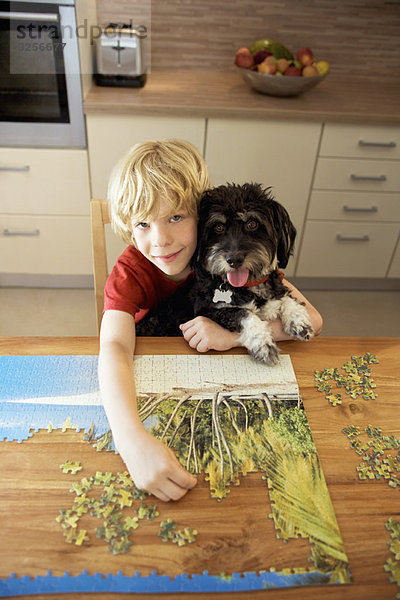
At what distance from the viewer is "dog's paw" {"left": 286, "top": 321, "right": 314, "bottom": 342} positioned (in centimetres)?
125

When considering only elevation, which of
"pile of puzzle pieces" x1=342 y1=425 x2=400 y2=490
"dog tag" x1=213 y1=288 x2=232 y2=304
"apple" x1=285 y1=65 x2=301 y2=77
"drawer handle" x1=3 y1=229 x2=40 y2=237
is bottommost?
"drawer handle" x1=3 y1=229 x2=40 y2=237

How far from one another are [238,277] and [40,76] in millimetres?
1824

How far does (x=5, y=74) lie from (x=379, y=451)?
2.44 meters

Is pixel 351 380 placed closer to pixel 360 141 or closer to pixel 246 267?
pixel 246 267

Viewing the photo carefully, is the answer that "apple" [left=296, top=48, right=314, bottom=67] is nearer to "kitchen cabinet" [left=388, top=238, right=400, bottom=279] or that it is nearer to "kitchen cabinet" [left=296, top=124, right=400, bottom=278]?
"kitchen cabinet" [left=296, top=124, right=400, bottom=278]

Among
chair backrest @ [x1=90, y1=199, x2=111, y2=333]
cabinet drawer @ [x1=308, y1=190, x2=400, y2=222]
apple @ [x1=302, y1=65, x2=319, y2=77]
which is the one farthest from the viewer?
cabinet drawer @ [x1=308, y1=190, x2=400, y2=222]

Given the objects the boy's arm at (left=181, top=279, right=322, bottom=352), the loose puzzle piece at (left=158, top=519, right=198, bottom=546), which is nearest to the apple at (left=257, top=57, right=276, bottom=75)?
the boy's arm at (left=181, top=279, right=322, bottom=352)

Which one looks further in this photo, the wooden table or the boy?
the boy

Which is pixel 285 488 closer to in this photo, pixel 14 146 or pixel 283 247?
pixel 283 247

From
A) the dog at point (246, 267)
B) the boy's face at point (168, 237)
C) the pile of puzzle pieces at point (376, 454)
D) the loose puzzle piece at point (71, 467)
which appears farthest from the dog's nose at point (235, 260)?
the loose puzzle piece at point (71, 467)

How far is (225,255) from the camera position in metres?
1.19

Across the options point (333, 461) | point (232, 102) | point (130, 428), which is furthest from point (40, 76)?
point (333, 461)

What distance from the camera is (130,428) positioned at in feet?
3.13

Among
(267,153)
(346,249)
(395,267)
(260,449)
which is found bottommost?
(395,267)
